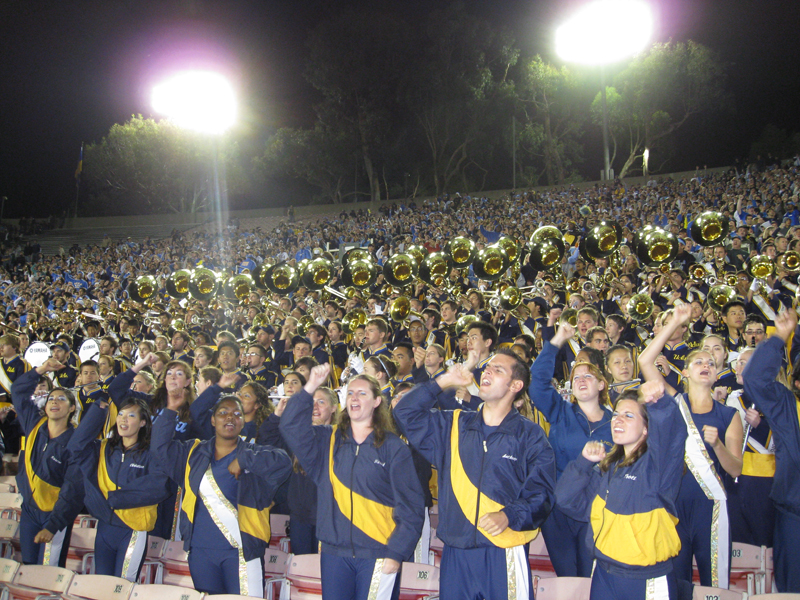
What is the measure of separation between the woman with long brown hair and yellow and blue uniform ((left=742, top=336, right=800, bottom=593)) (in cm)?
177

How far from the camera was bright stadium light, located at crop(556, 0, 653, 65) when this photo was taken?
77.6ft

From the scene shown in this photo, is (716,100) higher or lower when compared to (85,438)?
higher

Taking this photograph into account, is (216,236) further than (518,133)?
No

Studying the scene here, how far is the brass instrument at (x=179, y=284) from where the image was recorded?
12.6 m

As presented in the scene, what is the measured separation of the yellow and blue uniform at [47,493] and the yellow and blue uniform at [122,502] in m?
0.21

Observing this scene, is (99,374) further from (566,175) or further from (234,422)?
(566,175)

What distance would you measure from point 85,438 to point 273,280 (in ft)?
24.7

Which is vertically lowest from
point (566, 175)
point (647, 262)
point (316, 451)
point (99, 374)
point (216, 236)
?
point (316, 451)

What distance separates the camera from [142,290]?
12.8 metres

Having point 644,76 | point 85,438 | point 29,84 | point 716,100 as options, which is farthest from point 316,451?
point 29,84

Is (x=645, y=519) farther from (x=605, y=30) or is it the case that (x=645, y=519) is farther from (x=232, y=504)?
(x=605, y=30)

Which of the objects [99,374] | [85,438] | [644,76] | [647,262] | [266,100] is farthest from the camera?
[266,100]

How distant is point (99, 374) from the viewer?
673 cm

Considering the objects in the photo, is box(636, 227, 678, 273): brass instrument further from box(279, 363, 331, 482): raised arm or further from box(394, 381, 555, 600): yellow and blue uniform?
box(279, 363, 331, 482): raised arm
